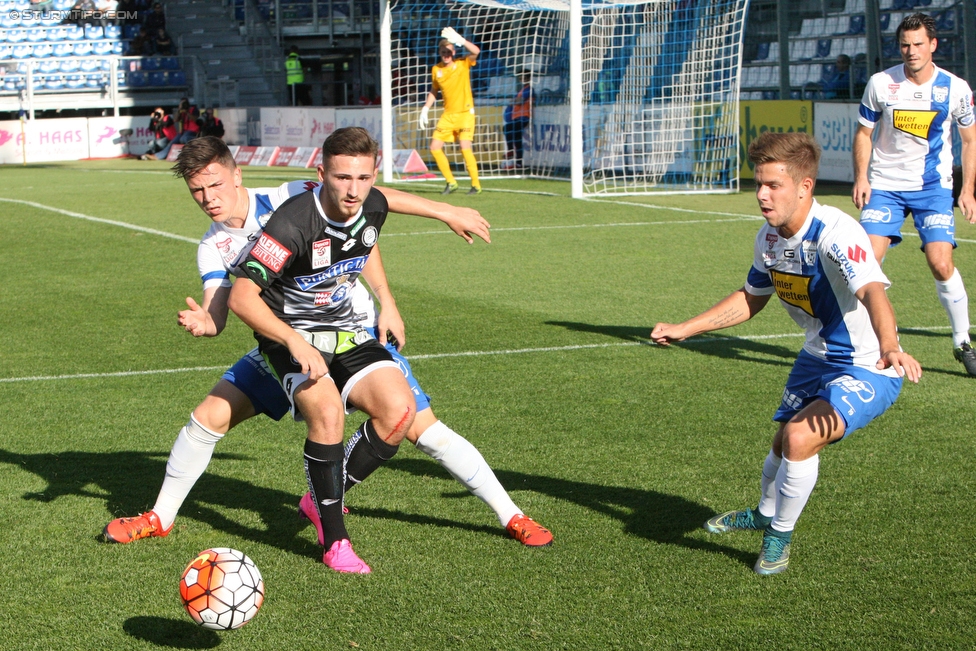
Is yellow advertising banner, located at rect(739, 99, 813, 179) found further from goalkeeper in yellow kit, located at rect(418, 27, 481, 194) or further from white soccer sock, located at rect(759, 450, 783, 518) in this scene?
white soccer sock, located at rect(759, 450, 783, 518)

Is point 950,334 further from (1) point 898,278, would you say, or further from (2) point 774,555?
(2) point 774,555

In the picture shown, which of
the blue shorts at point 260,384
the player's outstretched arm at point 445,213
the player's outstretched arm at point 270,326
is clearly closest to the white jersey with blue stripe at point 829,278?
the player's outstretched arm at point 445,213

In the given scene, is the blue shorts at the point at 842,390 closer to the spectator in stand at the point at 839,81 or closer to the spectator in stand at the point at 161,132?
the spectator in stand at the point at 839,81

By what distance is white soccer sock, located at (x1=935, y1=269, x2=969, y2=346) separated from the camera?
7320 mm

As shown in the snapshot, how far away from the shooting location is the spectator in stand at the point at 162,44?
3656cm

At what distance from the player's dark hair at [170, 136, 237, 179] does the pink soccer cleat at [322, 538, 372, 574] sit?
1440mm

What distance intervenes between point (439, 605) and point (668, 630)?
0.75 meters

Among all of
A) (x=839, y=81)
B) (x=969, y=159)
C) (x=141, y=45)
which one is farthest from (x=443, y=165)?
(x=141, y=45)

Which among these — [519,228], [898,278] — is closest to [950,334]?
[898,278]

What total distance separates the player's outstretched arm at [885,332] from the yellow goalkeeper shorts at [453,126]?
15002mm

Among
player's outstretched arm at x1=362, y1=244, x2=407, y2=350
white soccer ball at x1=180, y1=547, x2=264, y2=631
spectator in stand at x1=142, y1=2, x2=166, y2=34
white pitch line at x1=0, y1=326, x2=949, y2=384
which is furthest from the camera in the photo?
spectator in stand at x1=142, y1=2, x2=166, y2=34

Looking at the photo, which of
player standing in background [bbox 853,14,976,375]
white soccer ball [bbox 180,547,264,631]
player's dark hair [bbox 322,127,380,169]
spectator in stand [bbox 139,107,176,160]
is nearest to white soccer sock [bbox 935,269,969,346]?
player standing in background [bbox 853,14,976,375]

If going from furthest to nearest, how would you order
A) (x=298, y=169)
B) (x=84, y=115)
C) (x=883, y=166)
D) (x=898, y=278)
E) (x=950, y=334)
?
1. (x=84, y=115)
2. (x=298, y=169)
3. (x=898, y=278)
4. (x=950, y=334)
5. (x=883, y=166)

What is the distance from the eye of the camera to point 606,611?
376 cm
